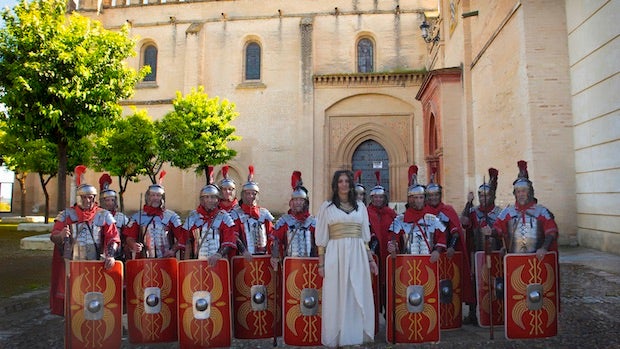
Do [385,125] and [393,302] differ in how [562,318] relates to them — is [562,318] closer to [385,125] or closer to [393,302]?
[393,302]

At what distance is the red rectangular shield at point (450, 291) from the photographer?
15.9 ft

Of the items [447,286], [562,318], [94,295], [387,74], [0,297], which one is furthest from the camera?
[387,74]

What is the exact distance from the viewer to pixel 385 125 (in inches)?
911

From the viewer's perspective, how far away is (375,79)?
74.6 ft

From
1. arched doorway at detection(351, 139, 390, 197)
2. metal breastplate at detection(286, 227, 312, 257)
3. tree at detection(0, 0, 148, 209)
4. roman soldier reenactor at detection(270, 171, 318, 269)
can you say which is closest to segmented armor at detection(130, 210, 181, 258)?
roman soldier reenactor at detection(270, 171, 318, 269)

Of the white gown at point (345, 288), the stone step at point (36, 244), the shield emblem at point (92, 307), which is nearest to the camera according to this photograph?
the shield emblem at point (92, 307)

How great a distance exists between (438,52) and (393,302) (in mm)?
17695

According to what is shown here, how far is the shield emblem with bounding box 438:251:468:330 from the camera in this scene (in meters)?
4.85

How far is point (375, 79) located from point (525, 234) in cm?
1864

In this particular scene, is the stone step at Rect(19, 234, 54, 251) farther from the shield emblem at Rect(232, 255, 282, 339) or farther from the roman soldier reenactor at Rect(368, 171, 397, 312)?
the roman soldier reenactor at Rect(368, 171, 397, 312)

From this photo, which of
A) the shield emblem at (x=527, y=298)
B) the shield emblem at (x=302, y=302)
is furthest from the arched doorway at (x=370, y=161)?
the shield emblem at (x=302, y=302)

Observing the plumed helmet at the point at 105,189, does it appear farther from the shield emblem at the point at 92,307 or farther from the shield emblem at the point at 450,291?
the shield emblem at the point at 450,291

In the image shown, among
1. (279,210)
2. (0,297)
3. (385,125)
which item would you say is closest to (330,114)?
(385,125)

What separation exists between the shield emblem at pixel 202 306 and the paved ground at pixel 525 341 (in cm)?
33
